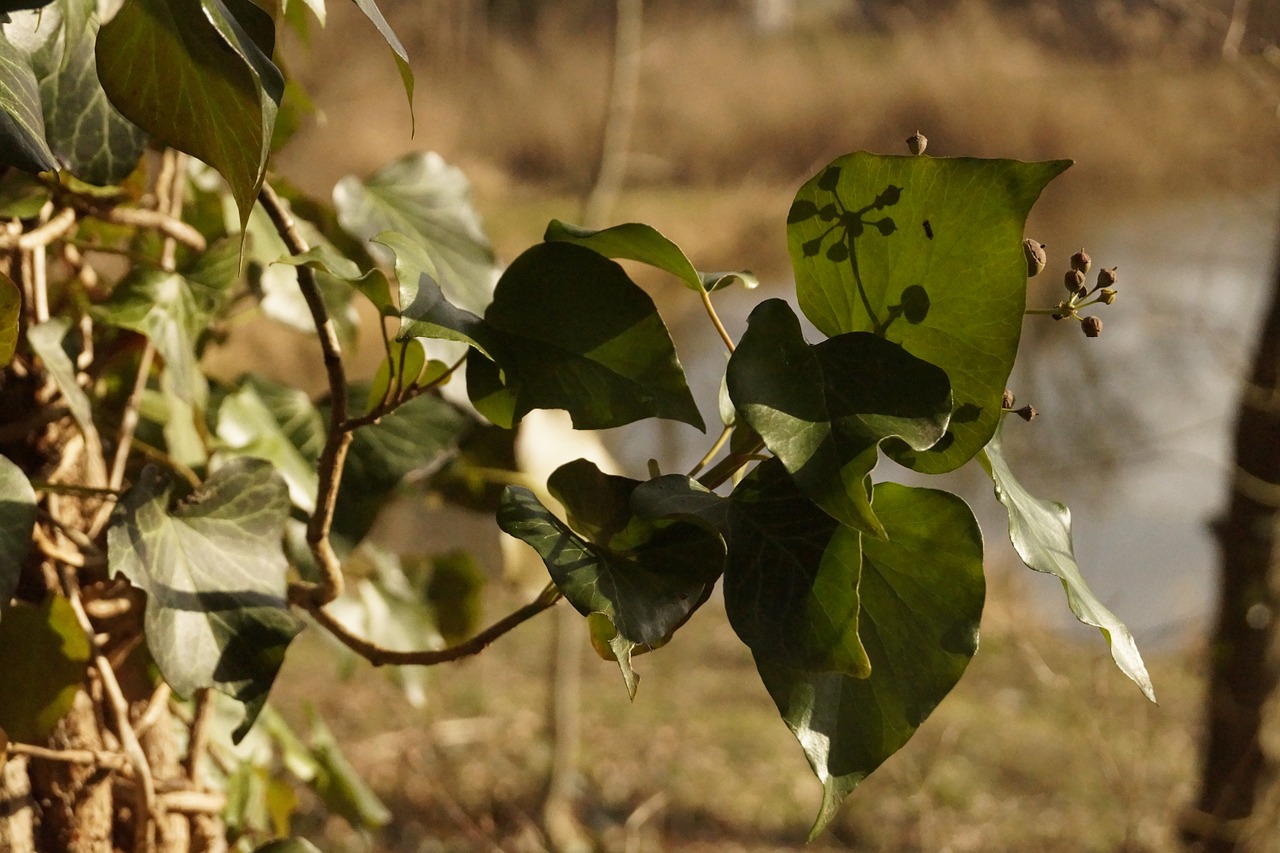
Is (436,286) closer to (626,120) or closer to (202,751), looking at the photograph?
(202,751)

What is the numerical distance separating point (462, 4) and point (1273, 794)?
183 inches

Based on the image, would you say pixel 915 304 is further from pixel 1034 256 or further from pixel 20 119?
pixel 20 119

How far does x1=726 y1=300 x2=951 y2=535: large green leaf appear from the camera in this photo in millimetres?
230

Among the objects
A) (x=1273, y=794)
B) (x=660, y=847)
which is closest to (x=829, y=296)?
(x=1273, y=794)

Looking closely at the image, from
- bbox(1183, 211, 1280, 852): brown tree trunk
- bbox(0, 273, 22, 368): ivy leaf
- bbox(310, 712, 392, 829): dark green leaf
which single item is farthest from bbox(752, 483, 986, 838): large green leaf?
bbox(1183, 211, 1280, 852): brown tree trunk

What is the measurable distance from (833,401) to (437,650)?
172 millimetres

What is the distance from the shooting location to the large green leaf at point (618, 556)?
25cm

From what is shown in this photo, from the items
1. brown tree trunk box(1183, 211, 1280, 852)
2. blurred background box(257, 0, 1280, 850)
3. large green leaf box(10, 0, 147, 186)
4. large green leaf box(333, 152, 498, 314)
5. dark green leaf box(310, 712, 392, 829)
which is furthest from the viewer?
blurred background box(257, 0, 1280, 850)

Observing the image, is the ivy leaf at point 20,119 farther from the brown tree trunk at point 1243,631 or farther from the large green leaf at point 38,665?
the brown tree trunk at point 1243,631

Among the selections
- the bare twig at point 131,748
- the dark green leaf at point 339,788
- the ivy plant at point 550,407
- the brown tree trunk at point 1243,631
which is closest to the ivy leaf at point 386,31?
the ivy plant at point 550,407

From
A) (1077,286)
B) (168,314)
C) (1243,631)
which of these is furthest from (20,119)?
(1243,631)

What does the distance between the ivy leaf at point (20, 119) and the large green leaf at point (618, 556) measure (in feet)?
0.45

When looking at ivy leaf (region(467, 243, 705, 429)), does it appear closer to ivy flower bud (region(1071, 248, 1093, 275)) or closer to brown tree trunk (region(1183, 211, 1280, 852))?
ivy flower bud (region(1071, 248, 1093, 275))

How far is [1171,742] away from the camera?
268 centimetres
